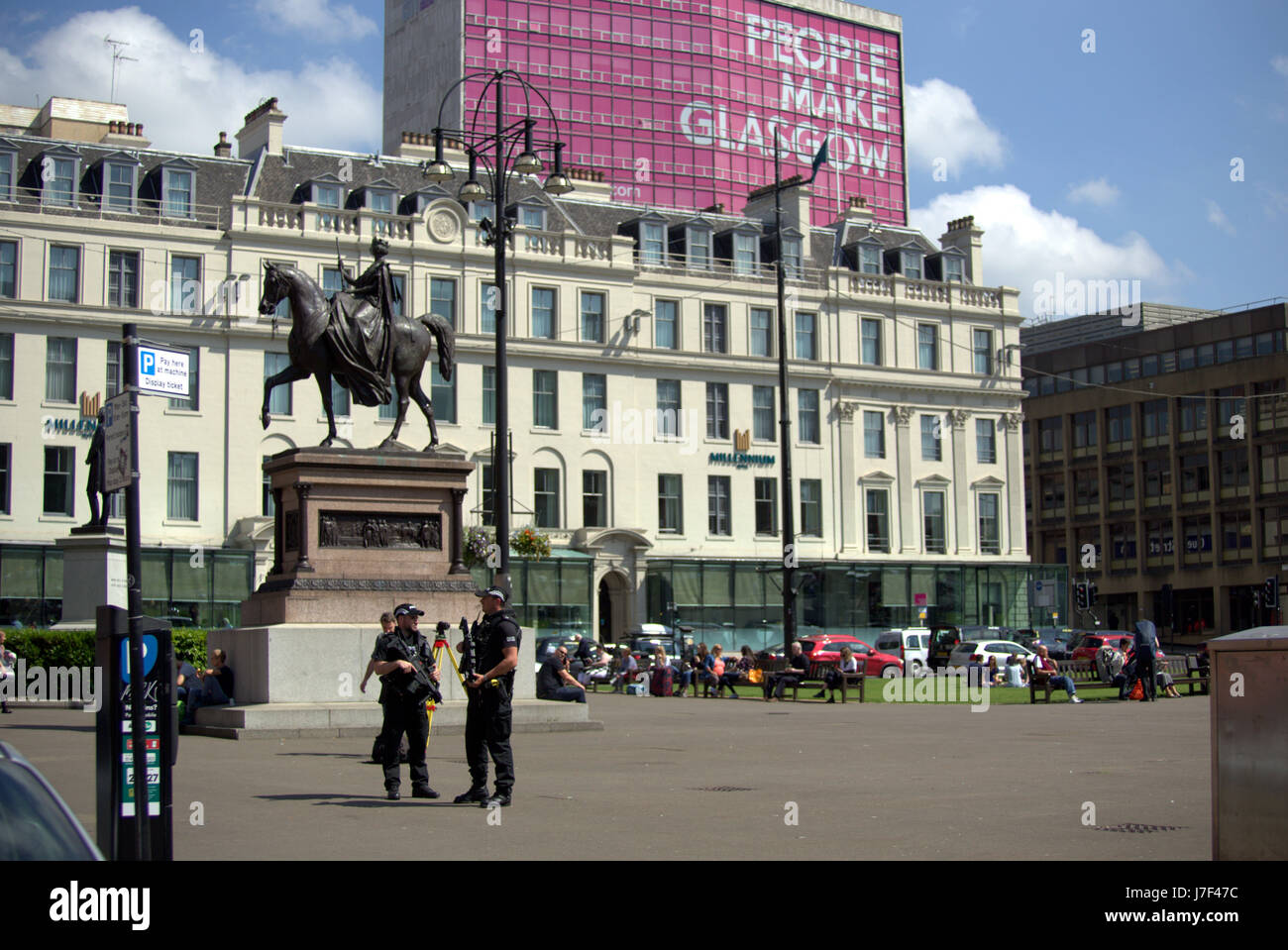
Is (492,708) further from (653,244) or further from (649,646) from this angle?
(653,244)

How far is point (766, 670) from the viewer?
1372 inches

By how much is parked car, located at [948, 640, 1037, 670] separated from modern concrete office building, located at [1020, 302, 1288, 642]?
37487mm

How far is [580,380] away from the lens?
6169cm

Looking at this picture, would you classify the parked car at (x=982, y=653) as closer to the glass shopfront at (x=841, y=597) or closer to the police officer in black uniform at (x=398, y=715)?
the glass shopfront at (x=841, y=597)

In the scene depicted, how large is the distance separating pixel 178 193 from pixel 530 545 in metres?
19.3

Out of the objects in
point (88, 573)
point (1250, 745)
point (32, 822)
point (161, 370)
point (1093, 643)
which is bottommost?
point (1093, 643)

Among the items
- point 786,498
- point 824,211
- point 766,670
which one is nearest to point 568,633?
point 786,498

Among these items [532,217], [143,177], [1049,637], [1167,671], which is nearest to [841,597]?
[1049,637]

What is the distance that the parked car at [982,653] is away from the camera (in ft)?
148

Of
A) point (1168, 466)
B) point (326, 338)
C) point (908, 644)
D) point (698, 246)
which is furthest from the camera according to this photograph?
point (1168, 466)

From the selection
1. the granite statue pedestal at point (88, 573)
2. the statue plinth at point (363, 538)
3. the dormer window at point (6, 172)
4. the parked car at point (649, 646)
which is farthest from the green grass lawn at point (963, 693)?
the dormer window at point (6, 172)

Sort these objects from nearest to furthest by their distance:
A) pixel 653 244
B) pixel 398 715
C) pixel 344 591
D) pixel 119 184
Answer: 1. pixel 398 715
2. pixel 344 591
3. pixel 119 184
4. pixel 653 244

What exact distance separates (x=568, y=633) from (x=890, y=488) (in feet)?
58.5
